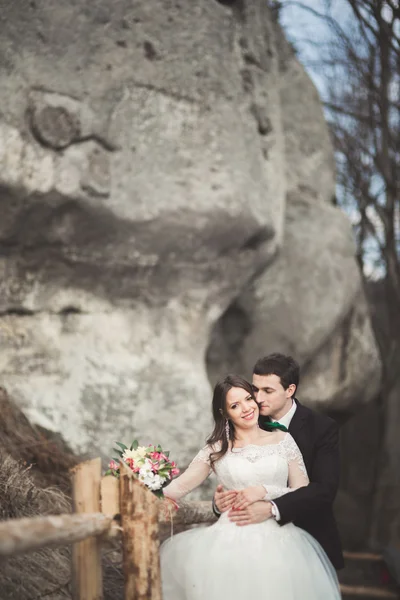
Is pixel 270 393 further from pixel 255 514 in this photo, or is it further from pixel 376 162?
pixel 376 162

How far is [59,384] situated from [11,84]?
2082 mm

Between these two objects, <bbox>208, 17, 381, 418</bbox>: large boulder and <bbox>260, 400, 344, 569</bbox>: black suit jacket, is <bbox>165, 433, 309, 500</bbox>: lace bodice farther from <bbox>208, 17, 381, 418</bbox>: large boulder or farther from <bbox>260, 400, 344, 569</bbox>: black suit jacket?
<bbox>208, 17, 381, 418</bbox>: large boulder

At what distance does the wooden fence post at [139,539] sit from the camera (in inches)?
113

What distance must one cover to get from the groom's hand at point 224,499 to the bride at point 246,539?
2cm

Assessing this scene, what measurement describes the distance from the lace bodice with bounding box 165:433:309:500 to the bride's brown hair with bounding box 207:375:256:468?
0.03m

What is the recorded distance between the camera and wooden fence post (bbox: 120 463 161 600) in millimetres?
2871

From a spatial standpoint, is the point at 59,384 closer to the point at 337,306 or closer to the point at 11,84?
the point at 11,84

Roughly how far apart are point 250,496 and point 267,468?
0.12m

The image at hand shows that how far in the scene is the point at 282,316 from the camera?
7504 millimetres

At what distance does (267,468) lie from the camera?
9.21 feet

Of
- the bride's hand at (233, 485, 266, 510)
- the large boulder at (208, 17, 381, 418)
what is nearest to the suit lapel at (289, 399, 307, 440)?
the bride's hand at (233, 485, 266, 510)

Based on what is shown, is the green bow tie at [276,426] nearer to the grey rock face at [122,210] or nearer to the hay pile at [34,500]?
the hay pile at [34,500]

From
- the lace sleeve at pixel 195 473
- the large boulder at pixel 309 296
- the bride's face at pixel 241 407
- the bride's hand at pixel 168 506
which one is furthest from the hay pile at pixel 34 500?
the large boulder at pixel 309 296

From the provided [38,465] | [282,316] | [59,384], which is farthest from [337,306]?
[38,465]
